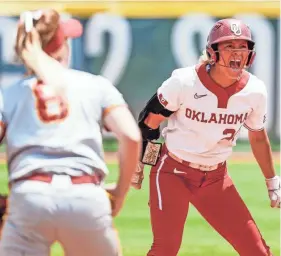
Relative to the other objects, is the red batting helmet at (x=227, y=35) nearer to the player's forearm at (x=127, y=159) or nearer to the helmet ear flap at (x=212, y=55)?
the helmet ear flap at (x=212, y=55)

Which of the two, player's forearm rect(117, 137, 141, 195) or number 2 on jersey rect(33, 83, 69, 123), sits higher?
number 2 on jersey rect(33, 83, 69, 123)

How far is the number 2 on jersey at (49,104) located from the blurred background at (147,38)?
25.4 feet

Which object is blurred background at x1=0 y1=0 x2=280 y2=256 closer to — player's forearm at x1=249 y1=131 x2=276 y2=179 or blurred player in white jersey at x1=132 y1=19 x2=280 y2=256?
player's forearm at x1=249 y1=131 x2=276 y2=179

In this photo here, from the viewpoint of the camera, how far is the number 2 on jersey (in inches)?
147

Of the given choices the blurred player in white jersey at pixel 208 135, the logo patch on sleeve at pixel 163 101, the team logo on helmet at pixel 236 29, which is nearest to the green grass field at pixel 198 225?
the blurred player in white jersey at pixel 208 135

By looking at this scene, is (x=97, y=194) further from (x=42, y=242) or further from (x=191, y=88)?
(x=191, y=88)

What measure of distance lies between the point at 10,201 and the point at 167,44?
807 centimetres

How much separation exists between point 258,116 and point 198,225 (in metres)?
2.97

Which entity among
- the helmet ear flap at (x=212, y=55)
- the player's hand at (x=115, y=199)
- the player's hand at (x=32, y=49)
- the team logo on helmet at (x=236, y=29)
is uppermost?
the player's hand at (x=32, y=49)

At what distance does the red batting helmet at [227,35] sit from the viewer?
5.24 meters

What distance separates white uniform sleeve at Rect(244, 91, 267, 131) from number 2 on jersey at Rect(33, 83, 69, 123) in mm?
1910

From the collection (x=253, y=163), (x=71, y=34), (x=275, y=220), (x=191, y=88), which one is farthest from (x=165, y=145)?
(x=253, y=163)

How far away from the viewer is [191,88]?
Answer: 5301mm

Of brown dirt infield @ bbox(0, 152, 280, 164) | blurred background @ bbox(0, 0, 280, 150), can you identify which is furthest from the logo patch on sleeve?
blurred background @ bbox(0, 0, 280, 150)
